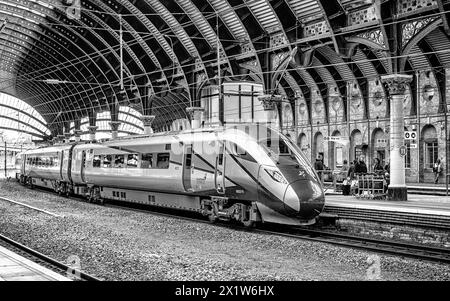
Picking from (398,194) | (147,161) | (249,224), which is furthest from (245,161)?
(398,194)

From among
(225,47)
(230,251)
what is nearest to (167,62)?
(225,47)

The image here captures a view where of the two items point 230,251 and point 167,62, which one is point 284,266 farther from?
point 167,62

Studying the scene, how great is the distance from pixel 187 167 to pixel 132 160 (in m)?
4.85

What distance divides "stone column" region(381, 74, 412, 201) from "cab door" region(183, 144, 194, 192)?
8251mm

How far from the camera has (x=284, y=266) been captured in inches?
472

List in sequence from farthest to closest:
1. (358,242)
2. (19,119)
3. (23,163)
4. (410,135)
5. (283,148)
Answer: (19,119) < (23,163) < (410,135) < (283,148) < (358,242)

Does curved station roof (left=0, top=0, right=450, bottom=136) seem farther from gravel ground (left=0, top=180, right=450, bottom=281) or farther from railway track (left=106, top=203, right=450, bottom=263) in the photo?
gravel ground (left=0, top=180, right=450, bottom=281)

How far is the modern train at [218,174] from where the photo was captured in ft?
53.4

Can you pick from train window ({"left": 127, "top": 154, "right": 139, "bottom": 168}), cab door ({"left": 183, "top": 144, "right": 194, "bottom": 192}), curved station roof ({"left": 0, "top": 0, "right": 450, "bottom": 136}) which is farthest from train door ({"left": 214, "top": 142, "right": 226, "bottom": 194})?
train window ({"left": 127, "top": 154, "right": 139, "bottom": 168})

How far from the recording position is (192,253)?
13547 millimetres

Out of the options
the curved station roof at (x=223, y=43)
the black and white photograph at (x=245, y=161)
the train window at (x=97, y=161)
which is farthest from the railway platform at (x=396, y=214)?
the train window at (x=97, y=161)

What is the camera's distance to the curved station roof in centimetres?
2414

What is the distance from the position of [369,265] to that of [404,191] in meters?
11.2

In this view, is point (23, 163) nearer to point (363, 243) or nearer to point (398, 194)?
point (398, 194)
